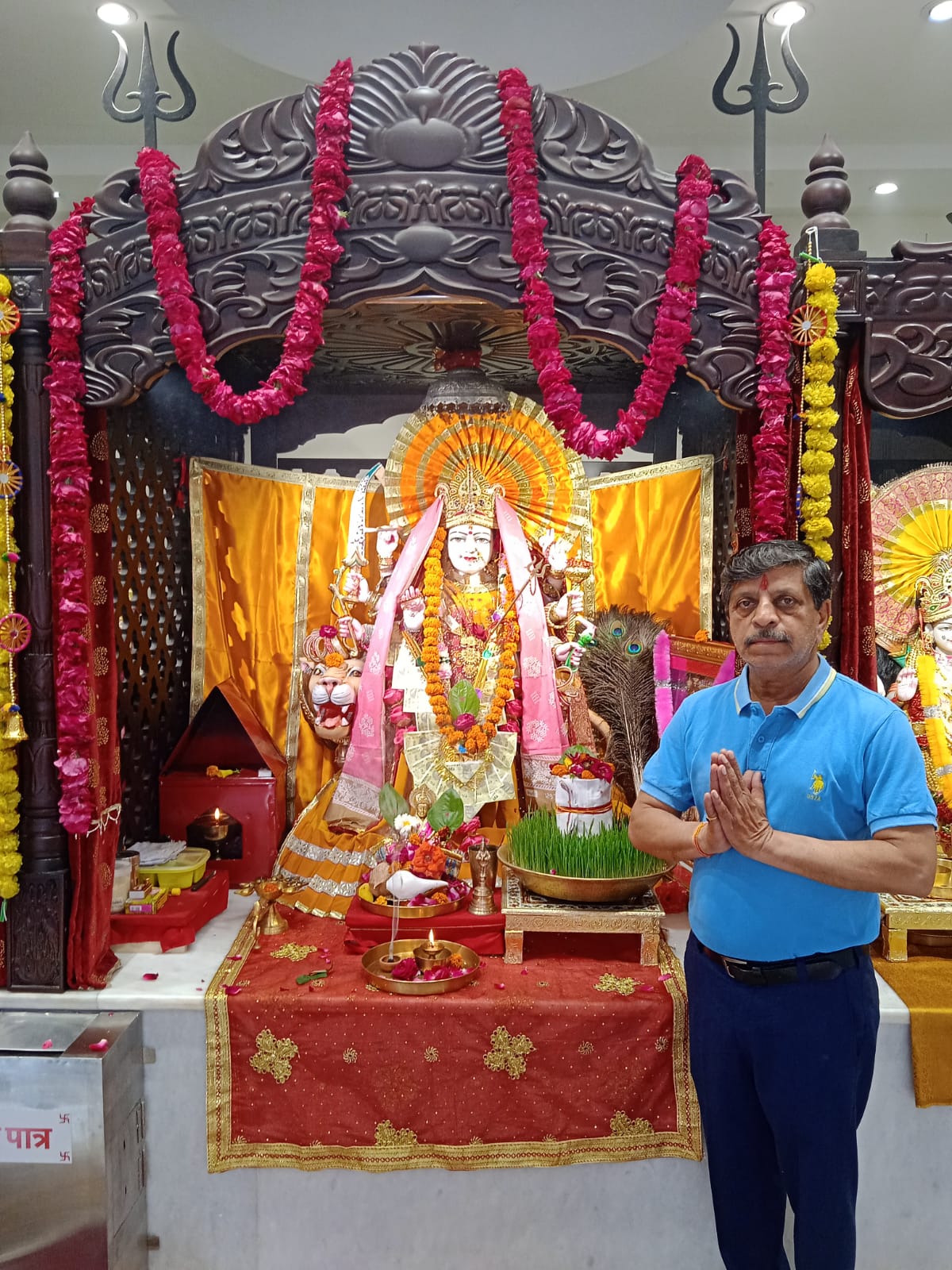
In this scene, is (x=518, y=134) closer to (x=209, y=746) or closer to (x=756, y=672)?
(x=756, y=672)

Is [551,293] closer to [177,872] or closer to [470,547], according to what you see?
[470,547]

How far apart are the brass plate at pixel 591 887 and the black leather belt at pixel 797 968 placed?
0.87 metres

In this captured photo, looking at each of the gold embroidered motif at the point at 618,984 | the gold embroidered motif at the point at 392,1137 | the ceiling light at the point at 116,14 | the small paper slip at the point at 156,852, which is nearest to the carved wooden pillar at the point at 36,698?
the small paper slip at the point at 156,852

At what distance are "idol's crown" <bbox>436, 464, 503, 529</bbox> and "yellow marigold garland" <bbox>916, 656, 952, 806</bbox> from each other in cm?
193

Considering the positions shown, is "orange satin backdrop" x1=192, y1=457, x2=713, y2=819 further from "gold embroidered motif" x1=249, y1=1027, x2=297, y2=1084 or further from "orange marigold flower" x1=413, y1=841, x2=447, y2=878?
"gold embroidered motif" x1=249, y1=1027, x2=297, y2=1084

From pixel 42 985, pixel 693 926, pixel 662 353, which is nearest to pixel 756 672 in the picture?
pixel 693 926

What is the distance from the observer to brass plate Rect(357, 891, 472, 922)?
312cm

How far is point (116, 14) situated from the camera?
425 cm

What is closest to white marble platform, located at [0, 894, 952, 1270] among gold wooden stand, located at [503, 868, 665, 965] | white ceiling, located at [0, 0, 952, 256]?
gold wooden stand, located at [503, 868, 665, 965]

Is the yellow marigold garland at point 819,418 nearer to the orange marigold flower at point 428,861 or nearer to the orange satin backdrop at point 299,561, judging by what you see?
the orange marigold flower at point 428,861

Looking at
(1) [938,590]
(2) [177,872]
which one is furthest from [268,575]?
(1) [938,590]

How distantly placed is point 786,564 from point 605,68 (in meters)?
2.29

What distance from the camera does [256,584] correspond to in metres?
4.54

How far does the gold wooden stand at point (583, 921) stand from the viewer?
2.97 metres
